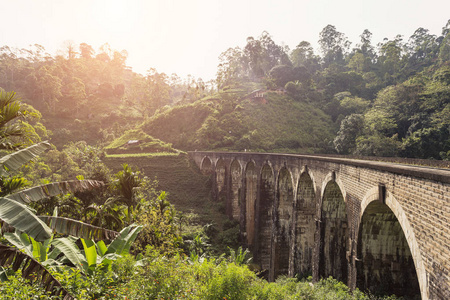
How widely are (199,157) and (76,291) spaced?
3502 centimetres

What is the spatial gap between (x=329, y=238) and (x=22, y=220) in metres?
12.9

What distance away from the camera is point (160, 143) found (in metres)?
48.6

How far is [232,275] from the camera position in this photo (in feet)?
29.2

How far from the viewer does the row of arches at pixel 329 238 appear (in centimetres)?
→ 1078

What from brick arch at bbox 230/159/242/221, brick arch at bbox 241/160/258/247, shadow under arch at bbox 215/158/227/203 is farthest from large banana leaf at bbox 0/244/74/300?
shadow under arch at bbox 215/158/227/203

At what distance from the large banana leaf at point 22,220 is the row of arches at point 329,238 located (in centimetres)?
940

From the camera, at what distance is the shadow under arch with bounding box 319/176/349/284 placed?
1402 centimetres

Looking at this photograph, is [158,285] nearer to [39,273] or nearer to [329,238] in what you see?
[39,273]

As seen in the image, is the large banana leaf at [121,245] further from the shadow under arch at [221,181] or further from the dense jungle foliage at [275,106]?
the dense jungle foliage at [275,106]

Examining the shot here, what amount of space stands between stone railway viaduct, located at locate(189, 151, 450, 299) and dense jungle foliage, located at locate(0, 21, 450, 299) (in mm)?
1663

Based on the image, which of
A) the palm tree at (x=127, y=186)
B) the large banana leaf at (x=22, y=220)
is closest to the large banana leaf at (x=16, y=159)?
the large banana leaf at (x=22, y=220)

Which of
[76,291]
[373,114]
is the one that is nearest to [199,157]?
[373,114]

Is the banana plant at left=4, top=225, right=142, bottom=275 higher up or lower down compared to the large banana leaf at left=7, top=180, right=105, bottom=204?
lower down

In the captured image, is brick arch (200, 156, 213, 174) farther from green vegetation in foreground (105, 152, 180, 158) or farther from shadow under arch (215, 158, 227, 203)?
green vegetation in foreground (105, 152, 180, 158)
